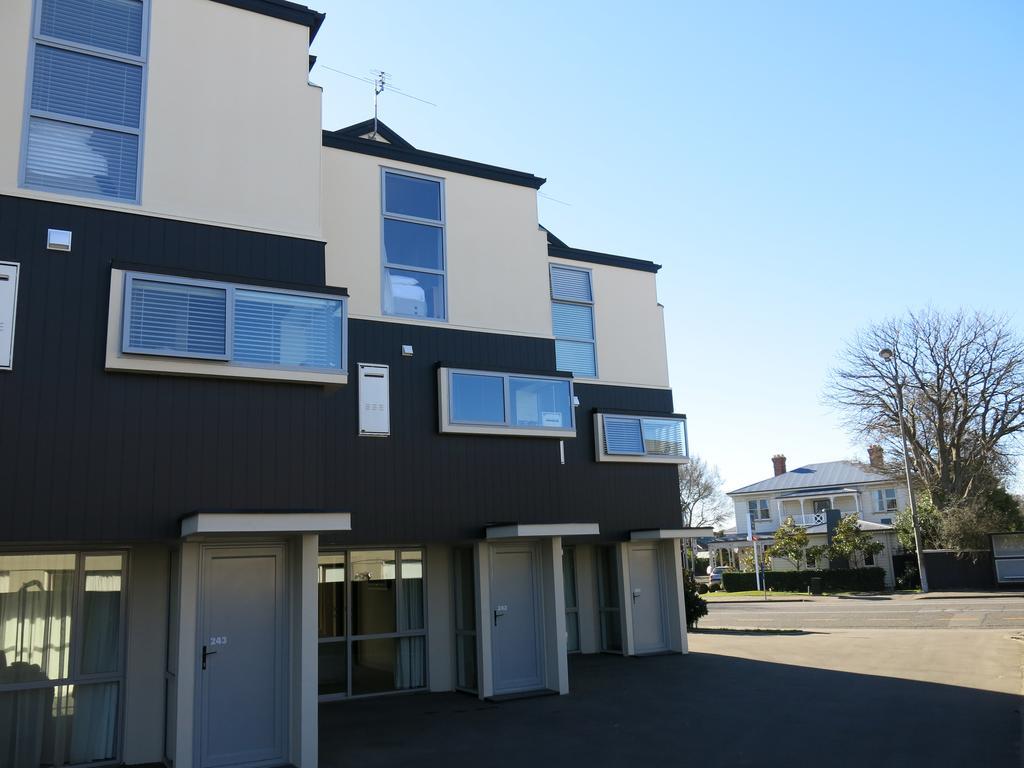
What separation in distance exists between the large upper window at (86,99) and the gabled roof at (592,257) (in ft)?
27.6

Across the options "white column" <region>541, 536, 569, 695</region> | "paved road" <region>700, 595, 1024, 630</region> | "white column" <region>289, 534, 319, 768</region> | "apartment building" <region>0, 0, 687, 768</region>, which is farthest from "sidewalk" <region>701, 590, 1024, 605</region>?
"white column" <region>289, 534, 319, 768</region>

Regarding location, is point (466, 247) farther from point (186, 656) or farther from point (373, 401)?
point (186, 656)

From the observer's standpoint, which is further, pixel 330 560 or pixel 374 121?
pixel 374 121

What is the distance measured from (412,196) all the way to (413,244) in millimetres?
772

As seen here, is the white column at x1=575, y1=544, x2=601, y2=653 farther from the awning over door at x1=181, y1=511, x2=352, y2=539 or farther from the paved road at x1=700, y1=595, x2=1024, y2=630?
the awning over door at x1=181, y1=511, x2=352, y2=539

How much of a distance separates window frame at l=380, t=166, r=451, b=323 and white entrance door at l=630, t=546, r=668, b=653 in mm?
6785

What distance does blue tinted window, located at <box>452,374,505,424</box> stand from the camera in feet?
38.8

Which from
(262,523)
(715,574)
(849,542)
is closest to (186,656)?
(262,523)

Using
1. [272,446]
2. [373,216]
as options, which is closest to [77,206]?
[272,446]

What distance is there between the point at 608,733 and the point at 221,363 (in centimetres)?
602

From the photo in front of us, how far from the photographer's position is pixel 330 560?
40.0ft

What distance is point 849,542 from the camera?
3522 cm

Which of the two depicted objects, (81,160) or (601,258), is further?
(601,258)

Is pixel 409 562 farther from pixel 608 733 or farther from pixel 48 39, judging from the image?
pixel 48 39
